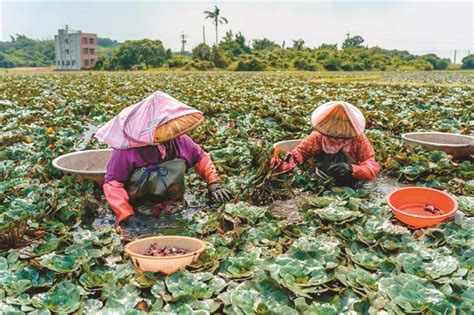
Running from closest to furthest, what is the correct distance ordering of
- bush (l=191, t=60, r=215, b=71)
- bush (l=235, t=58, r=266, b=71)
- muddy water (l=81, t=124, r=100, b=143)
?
muddy water (l=81, t=124, r=100, b=143), bush (l=235, t=58, r=266, b=71), bush (l=191, t=60, r=215, b=71)

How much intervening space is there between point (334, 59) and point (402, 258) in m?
45.7

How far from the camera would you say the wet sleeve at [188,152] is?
3896mm

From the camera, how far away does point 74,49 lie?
3076 inches

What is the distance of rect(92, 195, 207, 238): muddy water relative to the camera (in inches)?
137

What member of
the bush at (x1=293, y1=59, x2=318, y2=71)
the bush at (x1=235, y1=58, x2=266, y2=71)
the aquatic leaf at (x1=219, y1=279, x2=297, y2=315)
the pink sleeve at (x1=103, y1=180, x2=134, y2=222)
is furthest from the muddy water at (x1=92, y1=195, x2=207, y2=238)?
the bush at (x1=293, y1=59, x2=318, y2=71)

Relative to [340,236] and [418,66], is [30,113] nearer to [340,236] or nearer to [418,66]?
[340,236]

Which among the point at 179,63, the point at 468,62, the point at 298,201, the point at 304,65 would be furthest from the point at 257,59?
the point at 298,201

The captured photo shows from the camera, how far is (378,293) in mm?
2322

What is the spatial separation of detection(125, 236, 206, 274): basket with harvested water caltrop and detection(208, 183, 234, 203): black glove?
1.00m

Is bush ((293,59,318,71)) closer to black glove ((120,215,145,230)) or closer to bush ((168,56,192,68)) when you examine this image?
bush ((168,56,192,68))

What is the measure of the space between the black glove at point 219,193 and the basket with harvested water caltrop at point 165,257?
1000 millimetres

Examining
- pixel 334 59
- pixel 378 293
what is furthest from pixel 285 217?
pixel 334 59

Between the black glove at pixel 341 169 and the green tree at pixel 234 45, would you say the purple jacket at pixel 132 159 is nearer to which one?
the black glove at pixel 341 169

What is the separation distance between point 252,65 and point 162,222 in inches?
1677
